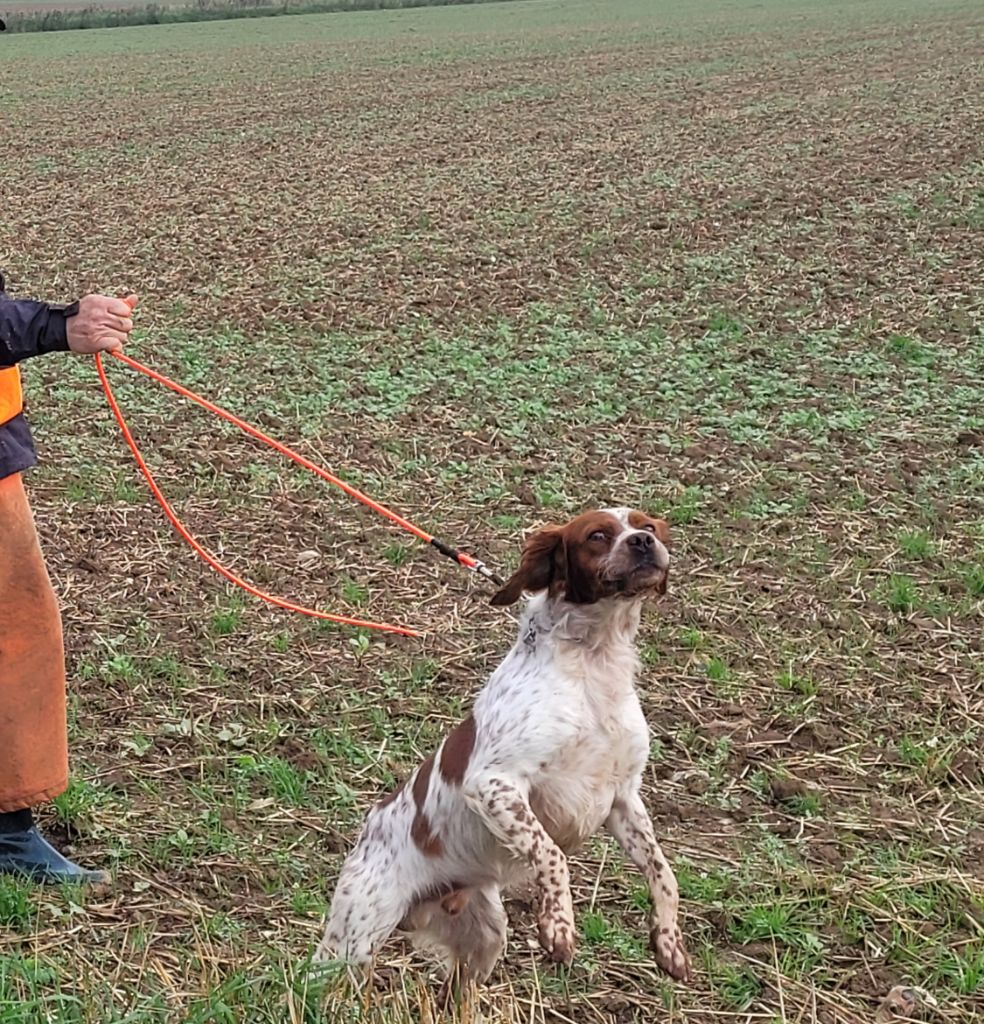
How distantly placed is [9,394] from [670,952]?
2531 millimetres

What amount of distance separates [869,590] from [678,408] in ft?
10.0

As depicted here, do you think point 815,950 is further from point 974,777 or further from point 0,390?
point 0,390

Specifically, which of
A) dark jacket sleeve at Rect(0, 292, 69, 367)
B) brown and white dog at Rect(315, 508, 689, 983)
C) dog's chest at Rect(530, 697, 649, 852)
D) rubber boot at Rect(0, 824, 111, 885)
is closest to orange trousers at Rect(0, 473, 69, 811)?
rubber boot at Rect(0, 824, 111, 885)

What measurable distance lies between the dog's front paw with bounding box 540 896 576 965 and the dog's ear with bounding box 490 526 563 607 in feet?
2.85

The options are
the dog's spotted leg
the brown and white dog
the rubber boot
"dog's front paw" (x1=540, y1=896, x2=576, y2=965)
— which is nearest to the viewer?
"dog's front paw" (x1=540, y1=896, x2=576, y2=965)

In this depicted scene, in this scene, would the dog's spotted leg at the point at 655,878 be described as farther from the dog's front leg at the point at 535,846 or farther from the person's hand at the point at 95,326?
the person's hand at the point at 95,326

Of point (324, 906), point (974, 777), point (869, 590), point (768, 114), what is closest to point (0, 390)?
point (324, 906)

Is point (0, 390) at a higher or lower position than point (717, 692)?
higher

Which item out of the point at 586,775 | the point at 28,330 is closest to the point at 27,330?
the point at 28,330

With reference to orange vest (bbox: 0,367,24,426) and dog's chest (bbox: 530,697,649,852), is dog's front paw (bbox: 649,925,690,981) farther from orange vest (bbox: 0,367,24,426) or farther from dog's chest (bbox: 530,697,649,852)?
orange vest (bbox: 0,367,24,426)

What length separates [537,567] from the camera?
13.5 ft

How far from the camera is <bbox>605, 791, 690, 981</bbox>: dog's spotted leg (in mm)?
3684

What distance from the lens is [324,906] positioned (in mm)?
4406

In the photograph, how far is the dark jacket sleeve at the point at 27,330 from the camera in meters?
4.26
